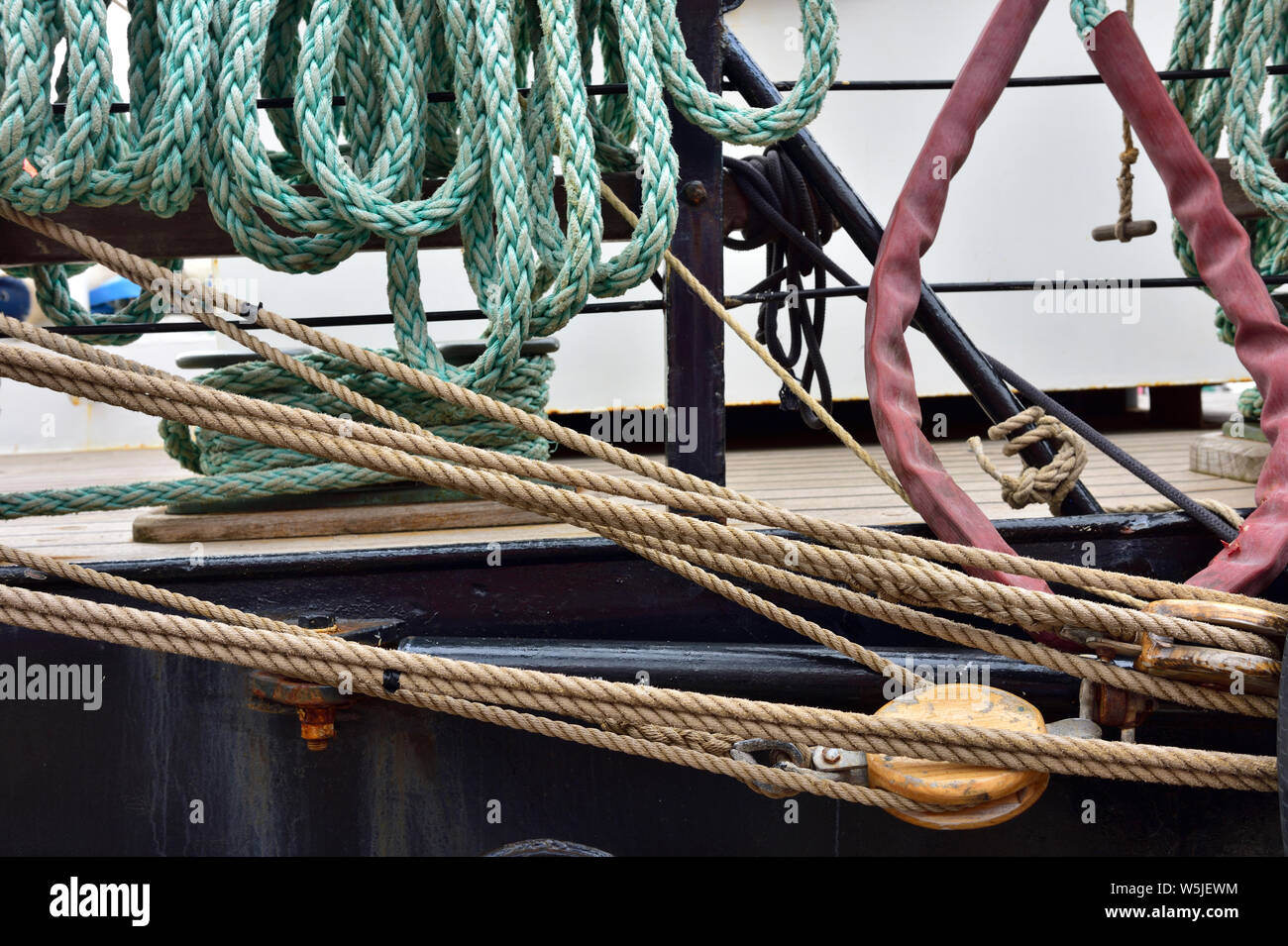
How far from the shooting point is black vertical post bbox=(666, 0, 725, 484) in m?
1.64

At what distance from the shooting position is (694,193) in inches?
64.8

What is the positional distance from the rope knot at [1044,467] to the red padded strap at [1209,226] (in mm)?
265

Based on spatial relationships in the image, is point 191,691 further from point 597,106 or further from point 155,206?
point 597,106

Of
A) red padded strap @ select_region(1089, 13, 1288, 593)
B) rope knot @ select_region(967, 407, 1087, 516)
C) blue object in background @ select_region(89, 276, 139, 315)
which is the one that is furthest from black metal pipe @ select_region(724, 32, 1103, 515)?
blue object in background @ select_region(89, 276, 139, 315)

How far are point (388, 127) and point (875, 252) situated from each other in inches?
31.7

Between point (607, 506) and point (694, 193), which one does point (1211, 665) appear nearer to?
point (607, 506)

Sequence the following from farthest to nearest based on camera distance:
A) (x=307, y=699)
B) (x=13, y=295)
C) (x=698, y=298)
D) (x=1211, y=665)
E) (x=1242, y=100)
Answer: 1. (x=13, y=295)
2. (x=1242, y=100)
3. (x=698, y=298)
4. (x=307, y=699)
5. (x=1211, y=665)

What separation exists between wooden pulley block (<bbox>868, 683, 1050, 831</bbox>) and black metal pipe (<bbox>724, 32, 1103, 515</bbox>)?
0.56 meters

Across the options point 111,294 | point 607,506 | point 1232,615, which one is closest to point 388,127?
point 607,506

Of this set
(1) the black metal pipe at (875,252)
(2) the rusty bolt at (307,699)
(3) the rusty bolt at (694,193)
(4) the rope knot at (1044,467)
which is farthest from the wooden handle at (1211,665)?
(2) the rusty bolt at (307,699)

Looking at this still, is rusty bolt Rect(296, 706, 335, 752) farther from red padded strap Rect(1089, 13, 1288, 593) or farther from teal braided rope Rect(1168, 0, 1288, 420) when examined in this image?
teal braided rope Rect(1168, 0, 1288, 420)

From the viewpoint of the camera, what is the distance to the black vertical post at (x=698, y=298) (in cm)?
164

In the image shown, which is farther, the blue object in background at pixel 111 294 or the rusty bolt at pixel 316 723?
the blue object in background at pixel 111 294

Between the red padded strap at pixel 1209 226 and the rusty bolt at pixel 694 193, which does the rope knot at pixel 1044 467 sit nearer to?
the red padded strap at pixel 1209 226
